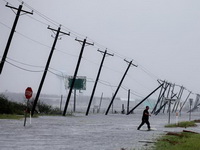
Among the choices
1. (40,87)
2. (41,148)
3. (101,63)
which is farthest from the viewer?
(101,63)

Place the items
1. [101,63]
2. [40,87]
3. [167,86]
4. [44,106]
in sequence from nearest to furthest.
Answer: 1. [40,87]
2. [44,106]
3. [101,63]
4. [167,86]

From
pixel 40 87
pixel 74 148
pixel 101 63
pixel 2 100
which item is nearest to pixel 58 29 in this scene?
pixel 40 87

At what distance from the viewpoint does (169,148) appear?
1716cm

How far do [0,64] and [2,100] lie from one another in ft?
22.2

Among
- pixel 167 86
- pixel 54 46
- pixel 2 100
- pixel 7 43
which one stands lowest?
pixel 2 100

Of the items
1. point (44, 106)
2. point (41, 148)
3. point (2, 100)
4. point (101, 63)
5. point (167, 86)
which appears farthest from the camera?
point (167, 86)

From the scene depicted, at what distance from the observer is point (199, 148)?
1717 cm

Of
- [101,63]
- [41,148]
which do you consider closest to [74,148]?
[41,148]

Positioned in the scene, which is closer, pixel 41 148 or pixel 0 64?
pixel 41 148

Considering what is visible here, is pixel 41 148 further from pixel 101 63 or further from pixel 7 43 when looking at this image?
pixel 101 63

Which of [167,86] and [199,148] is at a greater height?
[167,86]

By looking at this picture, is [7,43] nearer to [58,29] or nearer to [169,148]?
[58,29]

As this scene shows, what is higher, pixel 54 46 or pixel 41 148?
pixel 54 46

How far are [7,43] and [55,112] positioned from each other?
22.6m
